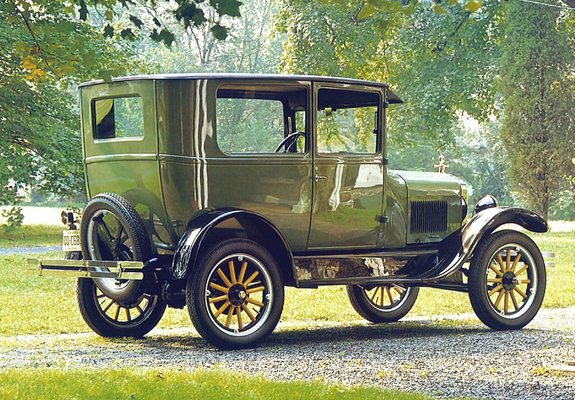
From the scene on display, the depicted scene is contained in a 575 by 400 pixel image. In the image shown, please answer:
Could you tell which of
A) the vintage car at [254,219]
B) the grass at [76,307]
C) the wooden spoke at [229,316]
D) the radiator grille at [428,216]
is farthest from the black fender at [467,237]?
the wooden spoke at [229,316]

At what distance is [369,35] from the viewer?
3825 cm

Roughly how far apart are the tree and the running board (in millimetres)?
28333

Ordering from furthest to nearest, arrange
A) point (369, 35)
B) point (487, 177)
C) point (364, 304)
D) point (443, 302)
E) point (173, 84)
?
point (487, 177)
point (369, 35)
point (443, 302)
point (364, 304)
point (173, 84)

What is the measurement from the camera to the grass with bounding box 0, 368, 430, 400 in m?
6.89

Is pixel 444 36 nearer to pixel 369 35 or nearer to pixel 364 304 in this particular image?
pixel 369 35

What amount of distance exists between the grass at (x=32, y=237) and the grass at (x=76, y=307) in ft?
33.6

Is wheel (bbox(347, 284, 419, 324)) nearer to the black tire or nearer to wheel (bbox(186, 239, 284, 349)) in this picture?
wheel (bbox(186, 239, 284, 349))

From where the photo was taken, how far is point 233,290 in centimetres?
963

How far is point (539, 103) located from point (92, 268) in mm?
28969

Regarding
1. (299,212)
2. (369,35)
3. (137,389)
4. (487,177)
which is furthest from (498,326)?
(487,177)

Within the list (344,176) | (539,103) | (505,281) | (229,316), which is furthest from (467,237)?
(539,103)

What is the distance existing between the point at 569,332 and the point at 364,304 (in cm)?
202

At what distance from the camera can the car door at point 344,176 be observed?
10367 millimetres

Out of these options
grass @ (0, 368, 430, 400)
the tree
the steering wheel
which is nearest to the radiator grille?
the steering wheel
